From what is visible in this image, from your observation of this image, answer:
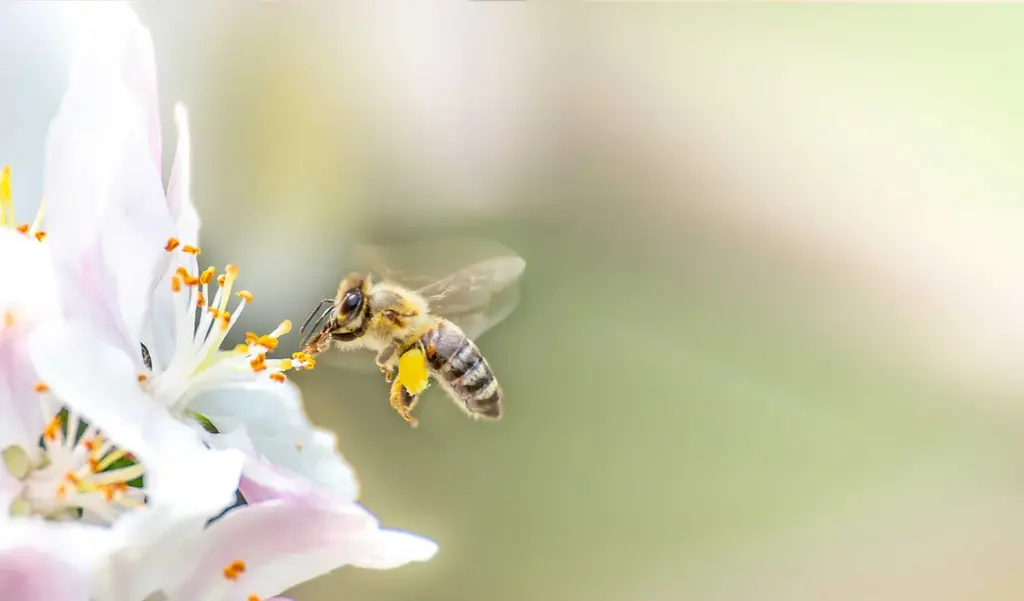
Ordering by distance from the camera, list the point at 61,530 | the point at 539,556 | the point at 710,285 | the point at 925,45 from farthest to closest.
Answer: the point at 710,285
the point at 539,556
the point at 925,45
the point at 61,530

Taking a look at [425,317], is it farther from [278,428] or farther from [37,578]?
[37,578]

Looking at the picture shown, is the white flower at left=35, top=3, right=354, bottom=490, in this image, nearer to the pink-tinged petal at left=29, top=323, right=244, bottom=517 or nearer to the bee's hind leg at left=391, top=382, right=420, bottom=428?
the pink-tinged petal at left=29, top=323, right=244, bottom=517

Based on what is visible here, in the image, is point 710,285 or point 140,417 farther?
point 710,285

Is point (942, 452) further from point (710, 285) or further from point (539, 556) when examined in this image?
point (539, 556)

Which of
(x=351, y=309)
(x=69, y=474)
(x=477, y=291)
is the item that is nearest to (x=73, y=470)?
(x=69, y=474)

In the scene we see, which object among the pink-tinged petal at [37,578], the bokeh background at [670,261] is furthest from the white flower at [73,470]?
the bokeh background at [670,261]

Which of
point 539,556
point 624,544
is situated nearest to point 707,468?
point 624,544
